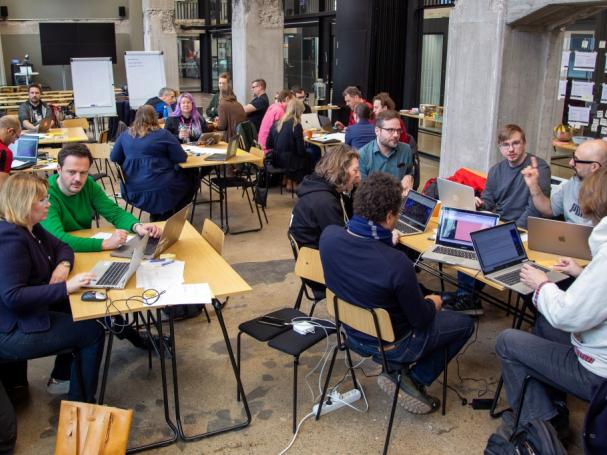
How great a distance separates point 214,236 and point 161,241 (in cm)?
44

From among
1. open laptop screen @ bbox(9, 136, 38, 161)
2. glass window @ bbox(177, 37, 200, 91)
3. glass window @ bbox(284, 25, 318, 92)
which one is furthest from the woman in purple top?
glass window @ bbox(177, 37, 200, 91)

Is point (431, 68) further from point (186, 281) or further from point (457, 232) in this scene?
point (186, 281)

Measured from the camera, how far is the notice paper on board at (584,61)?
294 inches

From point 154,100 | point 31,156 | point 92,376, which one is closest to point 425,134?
point 154,100

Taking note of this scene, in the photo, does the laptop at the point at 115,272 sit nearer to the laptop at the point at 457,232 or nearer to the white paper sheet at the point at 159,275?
the white paper sheet at the point at 159,275

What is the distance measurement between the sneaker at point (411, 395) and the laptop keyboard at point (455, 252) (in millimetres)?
805

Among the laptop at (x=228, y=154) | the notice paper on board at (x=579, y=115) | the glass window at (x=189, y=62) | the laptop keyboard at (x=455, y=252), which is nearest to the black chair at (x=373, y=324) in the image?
the laptop keyboard at (x=455, y=252)

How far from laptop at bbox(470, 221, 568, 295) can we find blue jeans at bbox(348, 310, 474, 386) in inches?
13.5

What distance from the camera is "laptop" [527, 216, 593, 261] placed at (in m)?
3.50

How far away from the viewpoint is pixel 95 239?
3.80 metres

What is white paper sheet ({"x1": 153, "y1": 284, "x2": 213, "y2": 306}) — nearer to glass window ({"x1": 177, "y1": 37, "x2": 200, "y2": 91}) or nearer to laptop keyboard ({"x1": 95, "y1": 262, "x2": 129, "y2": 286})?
laptop keyboard ({"x1": 95, "y1": 262, "x2": 129, "y2": 286})

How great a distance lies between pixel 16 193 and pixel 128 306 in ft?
2.63

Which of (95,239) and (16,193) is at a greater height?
(16,193)

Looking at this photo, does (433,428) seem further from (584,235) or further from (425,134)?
(425,134)
